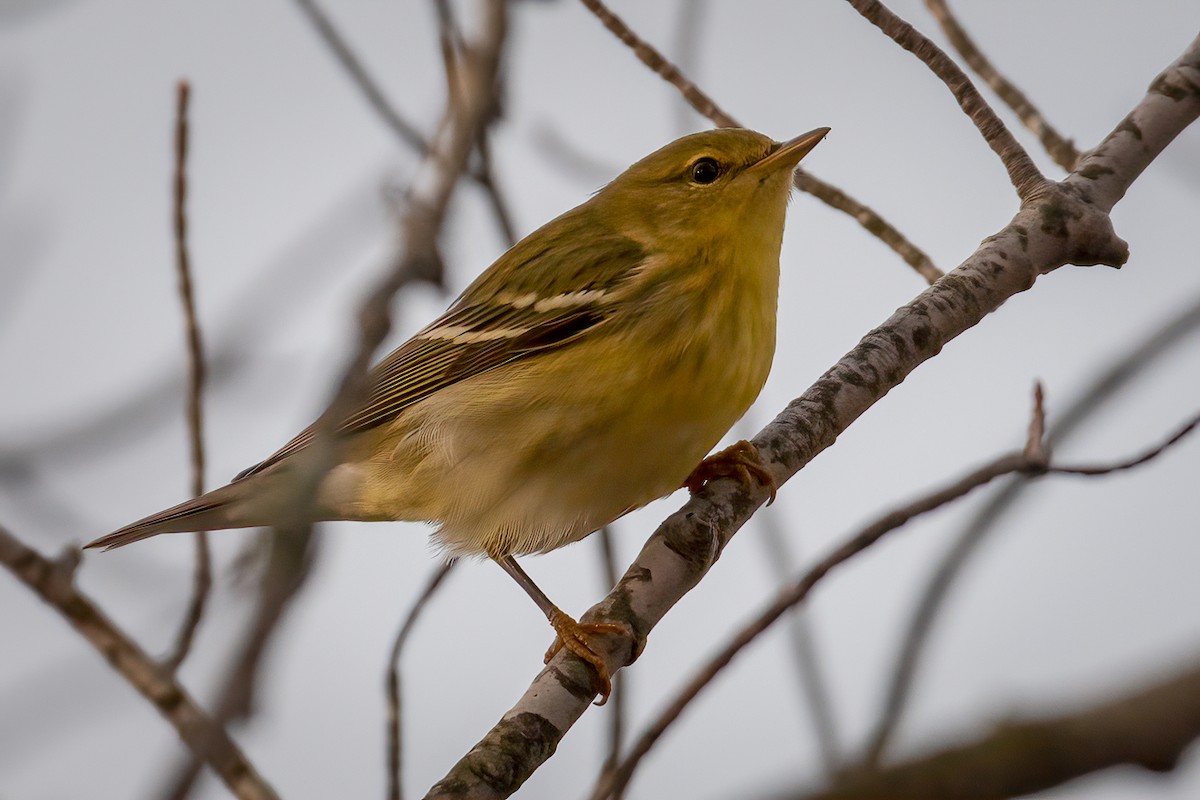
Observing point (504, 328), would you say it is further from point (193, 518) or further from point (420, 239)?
point (420, 239)

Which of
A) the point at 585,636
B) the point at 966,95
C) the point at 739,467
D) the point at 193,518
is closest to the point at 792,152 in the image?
the point at 966,95

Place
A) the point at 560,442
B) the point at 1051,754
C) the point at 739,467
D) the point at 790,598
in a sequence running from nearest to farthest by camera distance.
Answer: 1. the point at 1051,754
2. the point at 790,598
3. the point at 739,467
4. the point at 560,442

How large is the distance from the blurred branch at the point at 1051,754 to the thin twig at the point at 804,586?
1.15m

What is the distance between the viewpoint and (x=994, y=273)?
12.2 ft

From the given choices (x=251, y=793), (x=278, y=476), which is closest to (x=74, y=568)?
(x=251, y=793)

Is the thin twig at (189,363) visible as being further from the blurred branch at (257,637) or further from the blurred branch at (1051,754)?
the blurred branch at (1051,754)

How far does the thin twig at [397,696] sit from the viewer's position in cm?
318

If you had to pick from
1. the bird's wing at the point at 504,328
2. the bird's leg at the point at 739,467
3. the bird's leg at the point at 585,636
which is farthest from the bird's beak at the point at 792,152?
the bird's leg at the point at 585,636

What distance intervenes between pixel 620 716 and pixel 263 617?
276cm

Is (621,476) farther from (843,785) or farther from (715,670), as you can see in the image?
(843,785)

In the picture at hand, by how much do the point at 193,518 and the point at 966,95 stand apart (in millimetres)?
2935

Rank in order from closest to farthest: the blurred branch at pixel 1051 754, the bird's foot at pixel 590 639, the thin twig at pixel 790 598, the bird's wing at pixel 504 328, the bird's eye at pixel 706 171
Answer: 1. the blurred branch at pixel 1051 754
2. the thin twig at pixel 790 598
3. the bird's foot at pixel 590 639
4. the bird's wing at pixel 504 328
5. the bird's eye at pixel 706 171

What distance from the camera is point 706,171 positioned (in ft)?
16.2

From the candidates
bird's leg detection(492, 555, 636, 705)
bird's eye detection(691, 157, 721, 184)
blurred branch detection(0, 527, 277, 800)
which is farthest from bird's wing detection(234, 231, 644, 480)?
blurred branch detection(0, 527, 277, 800)
